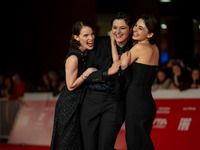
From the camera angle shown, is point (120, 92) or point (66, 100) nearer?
point (120, 92)

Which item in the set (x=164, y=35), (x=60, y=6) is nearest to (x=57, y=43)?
(x=60, y=6)

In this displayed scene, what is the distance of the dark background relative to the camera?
1445cm

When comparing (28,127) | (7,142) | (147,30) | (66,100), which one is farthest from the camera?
(7,142)

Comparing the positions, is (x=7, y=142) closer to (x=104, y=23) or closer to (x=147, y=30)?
(x=147, y=30)

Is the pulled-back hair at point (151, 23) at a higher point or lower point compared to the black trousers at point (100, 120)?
higher

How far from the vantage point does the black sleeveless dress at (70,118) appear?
185 inches

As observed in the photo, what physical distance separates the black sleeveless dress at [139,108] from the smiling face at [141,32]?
26 centimetres

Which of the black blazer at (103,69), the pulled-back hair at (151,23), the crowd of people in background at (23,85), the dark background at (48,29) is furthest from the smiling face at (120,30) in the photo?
the dark background at (48,29)

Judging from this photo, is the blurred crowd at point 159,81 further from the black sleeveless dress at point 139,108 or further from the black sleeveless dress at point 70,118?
the black sleeveless dress at point 139,108

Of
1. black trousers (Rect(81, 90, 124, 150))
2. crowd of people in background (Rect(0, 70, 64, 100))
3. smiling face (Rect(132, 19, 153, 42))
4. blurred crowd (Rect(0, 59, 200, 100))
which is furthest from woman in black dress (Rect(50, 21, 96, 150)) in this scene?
crowd of people in background (Rect(0, 70, 64, 100))

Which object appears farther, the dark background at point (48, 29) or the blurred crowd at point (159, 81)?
the dark background at point (48, 29)

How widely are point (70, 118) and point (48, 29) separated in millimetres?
10304

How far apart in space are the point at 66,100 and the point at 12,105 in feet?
18.9

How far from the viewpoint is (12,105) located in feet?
33.5
